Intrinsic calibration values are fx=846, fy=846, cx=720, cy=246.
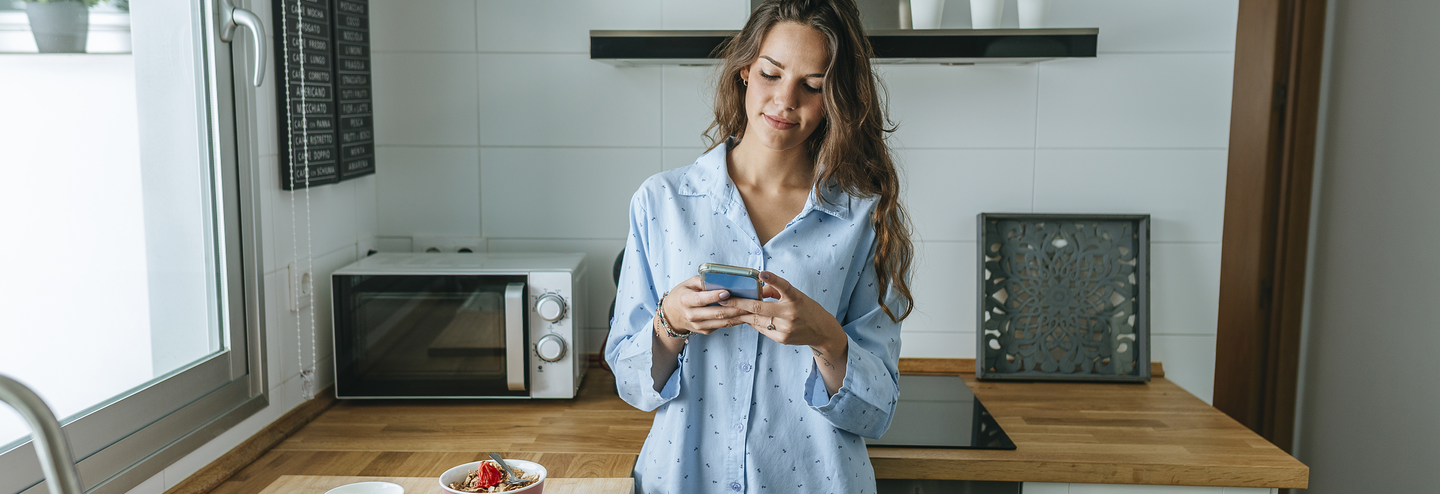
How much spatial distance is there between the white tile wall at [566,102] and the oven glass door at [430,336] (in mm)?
411

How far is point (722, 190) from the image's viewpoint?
1176mm

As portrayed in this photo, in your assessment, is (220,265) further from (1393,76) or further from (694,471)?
(1393,76)

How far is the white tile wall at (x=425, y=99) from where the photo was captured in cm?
186

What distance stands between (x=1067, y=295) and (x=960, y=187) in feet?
1.07

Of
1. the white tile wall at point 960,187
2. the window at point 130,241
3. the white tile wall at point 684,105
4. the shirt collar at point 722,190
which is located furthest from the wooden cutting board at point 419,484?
the white tile wall at point 960,187

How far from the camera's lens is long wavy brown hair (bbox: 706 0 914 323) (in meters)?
1.10

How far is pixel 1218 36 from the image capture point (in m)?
1.81

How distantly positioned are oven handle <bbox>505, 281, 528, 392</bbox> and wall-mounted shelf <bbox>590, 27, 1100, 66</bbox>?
469mm

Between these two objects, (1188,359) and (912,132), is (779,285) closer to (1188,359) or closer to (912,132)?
(912,132)

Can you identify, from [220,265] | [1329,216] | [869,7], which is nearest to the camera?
[220,265]

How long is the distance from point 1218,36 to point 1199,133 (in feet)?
0.68

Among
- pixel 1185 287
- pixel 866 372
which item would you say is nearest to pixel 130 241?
pixel 866 372

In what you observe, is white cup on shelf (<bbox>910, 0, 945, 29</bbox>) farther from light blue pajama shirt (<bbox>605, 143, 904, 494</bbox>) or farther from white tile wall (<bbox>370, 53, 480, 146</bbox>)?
white tile wall (<bbox>370, 53, 480, 146</bbox>)

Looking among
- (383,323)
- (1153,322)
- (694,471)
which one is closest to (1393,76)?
(1153,322)
